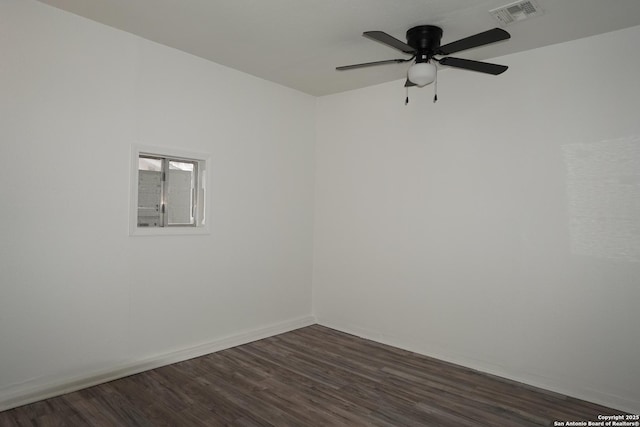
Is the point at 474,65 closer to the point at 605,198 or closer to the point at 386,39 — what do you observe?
the point at 386,39

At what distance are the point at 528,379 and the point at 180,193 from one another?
362cm

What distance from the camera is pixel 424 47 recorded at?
3.01 meters

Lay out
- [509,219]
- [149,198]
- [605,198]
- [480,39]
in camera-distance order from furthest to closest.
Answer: [149,198], [509,219], [605,198], [480,39]

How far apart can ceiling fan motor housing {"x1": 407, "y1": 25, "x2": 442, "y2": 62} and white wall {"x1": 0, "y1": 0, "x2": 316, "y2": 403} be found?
1.96 meters

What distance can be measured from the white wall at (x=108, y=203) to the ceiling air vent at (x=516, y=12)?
2.51 meters

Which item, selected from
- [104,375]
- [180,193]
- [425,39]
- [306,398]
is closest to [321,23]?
[425,39]

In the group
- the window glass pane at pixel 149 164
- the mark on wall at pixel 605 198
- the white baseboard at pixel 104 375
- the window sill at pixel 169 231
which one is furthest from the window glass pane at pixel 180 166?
the mark on wall at pixel 605 198

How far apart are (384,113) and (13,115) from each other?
3.37 metres

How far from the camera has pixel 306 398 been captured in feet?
9.63

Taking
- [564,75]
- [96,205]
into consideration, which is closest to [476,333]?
[564,75]

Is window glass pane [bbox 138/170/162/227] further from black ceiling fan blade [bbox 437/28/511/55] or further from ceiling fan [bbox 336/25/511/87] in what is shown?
black ceiling fan blade [bbox 437/28/511/55]

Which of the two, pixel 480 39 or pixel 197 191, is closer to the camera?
pixel 480 39

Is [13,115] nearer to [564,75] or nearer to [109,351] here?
[109,351]

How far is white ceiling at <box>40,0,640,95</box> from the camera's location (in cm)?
275
